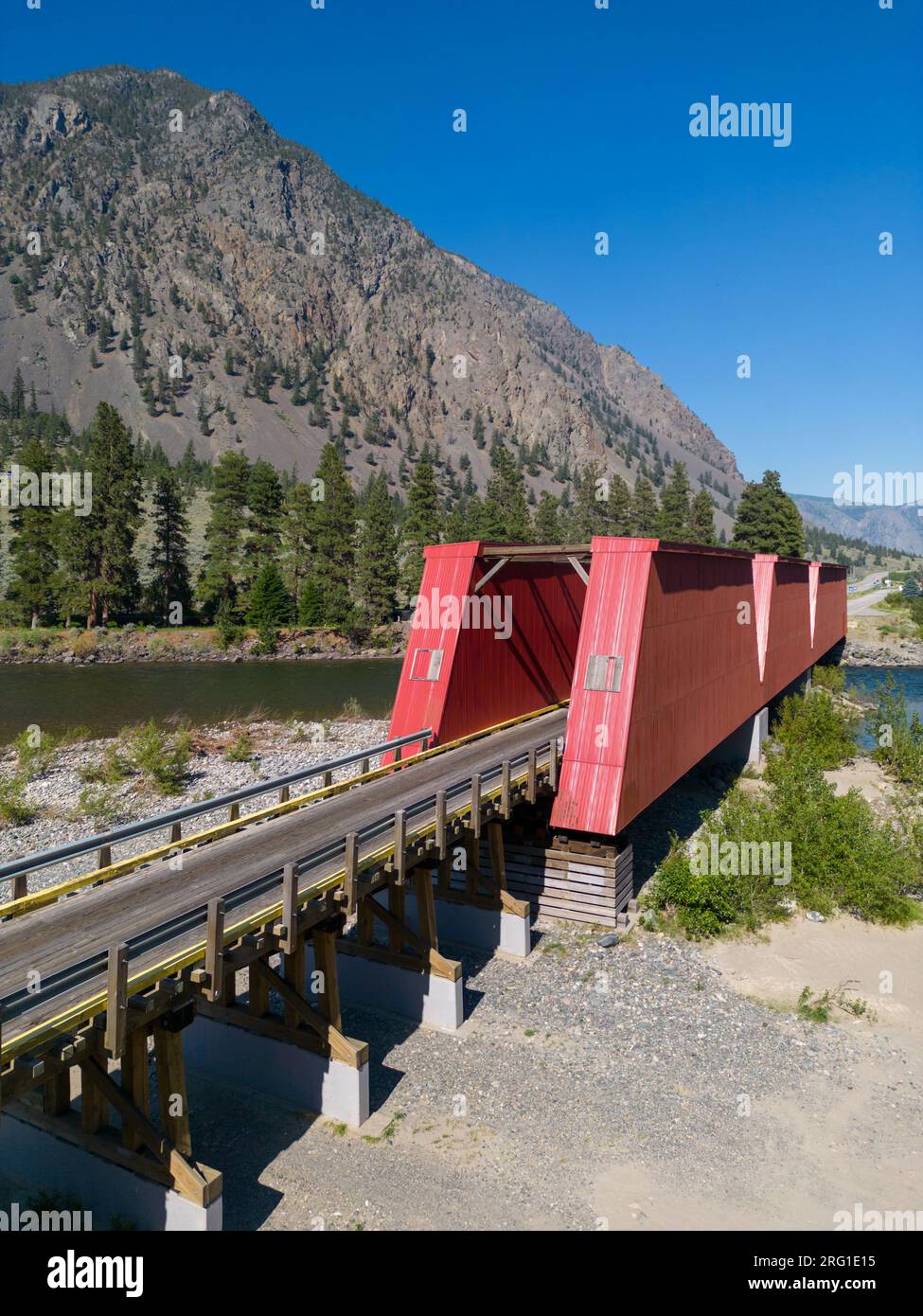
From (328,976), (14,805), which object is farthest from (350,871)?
(14,805)

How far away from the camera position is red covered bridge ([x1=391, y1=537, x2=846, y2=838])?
1576cm

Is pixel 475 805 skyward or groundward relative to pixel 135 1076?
skyward

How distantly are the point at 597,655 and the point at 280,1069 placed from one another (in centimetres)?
986

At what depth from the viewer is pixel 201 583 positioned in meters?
61.7

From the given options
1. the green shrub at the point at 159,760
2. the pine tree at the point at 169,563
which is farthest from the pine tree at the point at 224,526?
the green shrub at the point at 159,760

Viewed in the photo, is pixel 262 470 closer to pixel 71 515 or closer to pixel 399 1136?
pixel 71 515

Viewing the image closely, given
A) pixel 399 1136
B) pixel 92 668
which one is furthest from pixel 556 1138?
pixel 92 668

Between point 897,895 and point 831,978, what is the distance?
437 cm

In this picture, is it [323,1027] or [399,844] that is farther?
[399,844]

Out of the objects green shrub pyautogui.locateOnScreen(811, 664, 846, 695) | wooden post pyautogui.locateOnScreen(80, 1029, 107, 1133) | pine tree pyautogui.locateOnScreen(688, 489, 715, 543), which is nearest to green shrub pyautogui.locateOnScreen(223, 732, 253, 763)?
wooden post pyautogui.locateOnScreen(80, 1029, 107, 1133)

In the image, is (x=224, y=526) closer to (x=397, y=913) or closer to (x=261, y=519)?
(x=261, y=519)

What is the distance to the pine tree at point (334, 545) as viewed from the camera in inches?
2472

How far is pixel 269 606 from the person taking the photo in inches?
2357

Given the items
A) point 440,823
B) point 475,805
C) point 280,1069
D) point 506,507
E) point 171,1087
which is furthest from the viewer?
point 506,507
